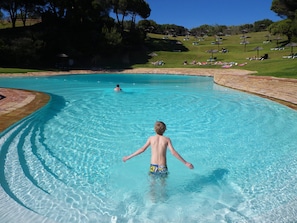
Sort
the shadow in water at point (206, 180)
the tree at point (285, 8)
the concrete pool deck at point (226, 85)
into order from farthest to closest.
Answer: the tree at point (285, 8) → the concrete pool deck at point (226, 85) → the shadow in water at point (206, 180)

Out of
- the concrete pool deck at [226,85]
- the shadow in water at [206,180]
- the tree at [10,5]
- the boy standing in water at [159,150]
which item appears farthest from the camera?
the tree at [10,5]

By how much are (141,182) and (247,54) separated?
151 ft

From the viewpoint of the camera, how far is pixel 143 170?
667cm

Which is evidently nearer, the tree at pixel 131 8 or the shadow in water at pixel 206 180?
the shadow in water at pixel 206 180

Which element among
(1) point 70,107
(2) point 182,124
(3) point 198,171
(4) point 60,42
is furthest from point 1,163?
(4) point 60,42

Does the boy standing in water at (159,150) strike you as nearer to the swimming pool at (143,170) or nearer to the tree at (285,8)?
the swimming pool at (143,170)

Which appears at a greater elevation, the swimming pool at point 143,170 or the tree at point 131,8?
the tree at point 131,8

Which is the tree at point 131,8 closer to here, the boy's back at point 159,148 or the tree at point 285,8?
the tree at point 285,8

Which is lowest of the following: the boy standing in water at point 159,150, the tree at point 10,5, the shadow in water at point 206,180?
the shadow in water at point 206,180

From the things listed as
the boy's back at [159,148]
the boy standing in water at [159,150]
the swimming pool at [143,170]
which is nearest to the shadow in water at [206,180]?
the swimming pool at [143,170]

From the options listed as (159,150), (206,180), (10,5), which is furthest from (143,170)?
(10,5)

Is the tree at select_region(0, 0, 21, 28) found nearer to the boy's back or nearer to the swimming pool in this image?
the swimming pool

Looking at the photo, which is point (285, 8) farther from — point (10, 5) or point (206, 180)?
point (206, 180)

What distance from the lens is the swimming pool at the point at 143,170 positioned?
478 cm
